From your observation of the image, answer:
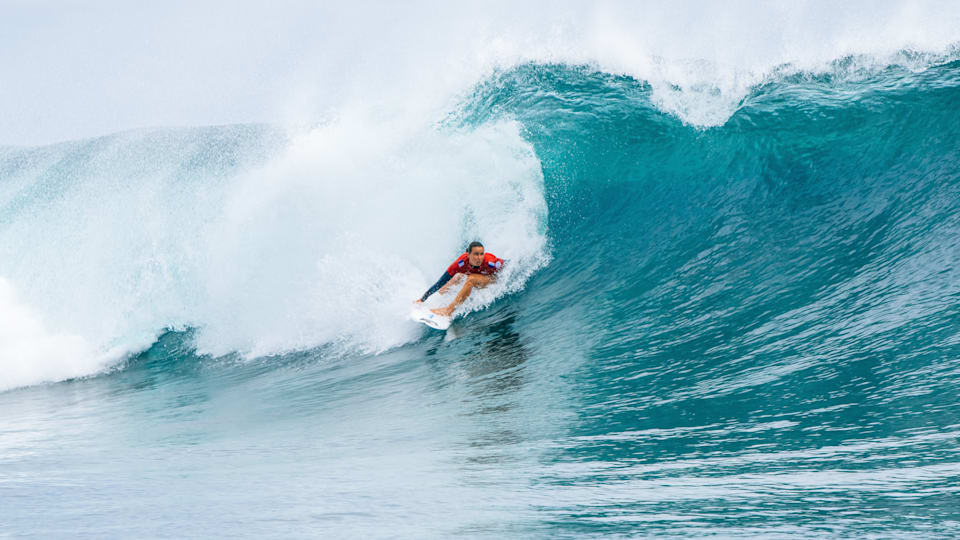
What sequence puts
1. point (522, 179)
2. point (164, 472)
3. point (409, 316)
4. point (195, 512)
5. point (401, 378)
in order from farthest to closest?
point (522, 179)
point (409, 316)
point (401, 378)
point (164, 472)
point (195, 512)

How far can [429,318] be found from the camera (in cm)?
799

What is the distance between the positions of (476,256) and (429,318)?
35.4 inches

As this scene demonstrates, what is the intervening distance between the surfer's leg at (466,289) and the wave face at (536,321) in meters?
0.22

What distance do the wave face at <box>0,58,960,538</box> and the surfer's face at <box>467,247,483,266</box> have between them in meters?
0.52

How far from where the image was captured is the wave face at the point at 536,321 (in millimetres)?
3322

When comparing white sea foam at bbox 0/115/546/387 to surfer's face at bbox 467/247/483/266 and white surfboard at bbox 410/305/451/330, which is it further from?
surfer's face at bbox 467/247/483/266

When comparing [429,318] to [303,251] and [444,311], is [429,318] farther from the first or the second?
[303,251]

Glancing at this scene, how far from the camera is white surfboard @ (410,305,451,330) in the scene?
26.2ft

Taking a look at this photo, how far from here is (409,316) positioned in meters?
8.23

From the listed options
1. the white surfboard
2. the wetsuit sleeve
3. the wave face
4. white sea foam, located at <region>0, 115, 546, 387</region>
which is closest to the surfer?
the wetsuit sleeve

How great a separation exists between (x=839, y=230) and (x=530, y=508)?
5550mm

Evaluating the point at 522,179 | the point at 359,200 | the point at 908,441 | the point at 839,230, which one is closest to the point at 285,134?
the point at 359,200

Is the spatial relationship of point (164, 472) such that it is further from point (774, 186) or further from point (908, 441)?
point (774, 186)

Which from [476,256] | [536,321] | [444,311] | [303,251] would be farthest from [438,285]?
[303,251]
